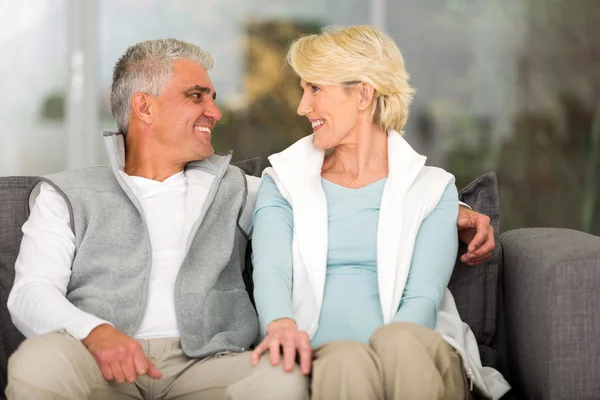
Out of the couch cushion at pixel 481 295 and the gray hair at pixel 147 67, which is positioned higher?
the gray hair at pixel 147 67

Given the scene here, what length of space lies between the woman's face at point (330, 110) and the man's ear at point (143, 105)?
1.49 feet

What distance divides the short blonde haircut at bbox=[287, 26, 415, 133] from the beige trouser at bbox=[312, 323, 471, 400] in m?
0.77

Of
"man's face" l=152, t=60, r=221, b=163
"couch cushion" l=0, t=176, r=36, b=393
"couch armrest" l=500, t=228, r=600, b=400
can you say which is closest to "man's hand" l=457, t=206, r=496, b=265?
"couch armrest" l=500, t=228, r=600, b=400

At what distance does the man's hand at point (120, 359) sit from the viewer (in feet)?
6.07

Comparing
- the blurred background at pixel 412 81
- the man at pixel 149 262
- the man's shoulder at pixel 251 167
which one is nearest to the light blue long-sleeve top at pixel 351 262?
the man at pixel 149 262

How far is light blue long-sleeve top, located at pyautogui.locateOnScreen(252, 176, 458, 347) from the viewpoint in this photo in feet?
6.79

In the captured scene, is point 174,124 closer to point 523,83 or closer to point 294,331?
point 294,331

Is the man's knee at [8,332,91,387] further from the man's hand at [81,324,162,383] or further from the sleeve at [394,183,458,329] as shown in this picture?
the sleeve at [394,183,458,329]

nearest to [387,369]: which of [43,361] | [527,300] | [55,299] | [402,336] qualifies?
[402,336]

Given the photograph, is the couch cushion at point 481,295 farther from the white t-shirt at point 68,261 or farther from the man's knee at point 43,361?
the man's knee at point 43,361

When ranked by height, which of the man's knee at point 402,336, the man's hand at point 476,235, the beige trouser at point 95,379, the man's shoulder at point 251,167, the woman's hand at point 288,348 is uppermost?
the man's shoulder at point 251,167

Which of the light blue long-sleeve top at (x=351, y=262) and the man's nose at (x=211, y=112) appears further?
the man's nose at (x=211, y=112)

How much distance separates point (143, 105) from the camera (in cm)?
249

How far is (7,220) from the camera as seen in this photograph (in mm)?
2338
